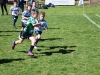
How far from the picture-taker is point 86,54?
Result: 37.5 feet

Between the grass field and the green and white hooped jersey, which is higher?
the green and white hooped jersey

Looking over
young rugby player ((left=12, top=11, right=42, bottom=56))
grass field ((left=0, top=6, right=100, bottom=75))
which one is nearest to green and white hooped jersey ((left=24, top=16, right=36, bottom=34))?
young rugby player ((left=12, top=11, right=42, bottom=56))

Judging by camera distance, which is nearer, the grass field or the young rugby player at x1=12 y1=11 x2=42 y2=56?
the grass field

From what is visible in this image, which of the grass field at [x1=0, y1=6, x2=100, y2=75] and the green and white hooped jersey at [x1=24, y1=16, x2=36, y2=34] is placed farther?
the green and white hooped jersey at [x1=24, y1=16, x2=36, y2=34]

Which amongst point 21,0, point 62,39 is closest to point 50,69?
point 62,39

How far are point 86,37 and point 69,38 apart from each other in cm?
90

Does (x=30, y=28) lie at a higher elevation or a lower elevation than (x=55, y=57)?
higher

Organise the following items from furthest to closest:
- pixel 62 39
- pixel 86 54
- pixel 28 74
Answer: pixel 62 39 < pixel 86 54 < pixel 28 74

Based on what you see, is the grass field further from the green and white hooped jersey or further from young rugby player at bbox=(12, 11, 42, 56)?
the green and white hooped jersey

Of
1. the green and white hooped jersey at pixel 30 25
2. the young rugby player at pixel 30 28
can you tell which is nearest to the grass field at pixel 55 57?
the young rugby player at pixel 30 28

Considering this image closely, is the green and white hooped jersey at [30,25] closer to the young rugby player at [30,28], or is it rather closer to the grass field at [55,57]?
the young rugby player at [30,28]

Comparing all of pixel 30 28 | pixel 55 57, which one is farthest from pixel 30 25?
pixel 55 57

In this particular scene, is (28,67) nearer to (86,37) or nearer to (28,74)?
(28,74)

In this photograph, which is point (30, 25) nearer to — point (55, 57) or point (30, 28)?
point (30, 28)
